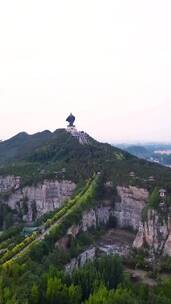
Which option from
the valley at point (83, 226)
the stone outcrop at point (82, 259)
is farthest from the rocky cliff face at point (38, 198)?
the stone outcrop at point (82, 259)

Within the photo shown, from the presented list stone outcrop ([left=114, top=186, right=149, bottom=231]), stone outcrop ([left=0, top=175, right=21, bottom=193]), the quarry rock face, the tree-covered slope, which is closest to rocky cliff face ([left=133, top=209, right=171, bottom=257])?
the quarry rock face

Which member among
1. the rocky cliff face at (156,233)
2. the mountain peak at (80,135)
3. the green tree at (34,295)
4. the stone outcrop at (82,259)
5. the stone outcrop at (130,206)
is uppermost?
the mountain peak at (80,135)

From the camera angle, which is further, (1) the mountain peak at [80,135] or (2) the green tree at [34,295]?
(1) the mountain peak at [80,135]

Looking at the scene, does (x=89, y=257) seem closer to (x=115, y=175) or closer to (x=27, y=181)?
(x=115, y=175)

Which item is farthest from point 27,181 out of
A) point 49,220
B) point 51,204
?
point 49,220

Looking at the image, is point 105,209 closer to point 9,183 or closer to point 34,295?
point 9,183

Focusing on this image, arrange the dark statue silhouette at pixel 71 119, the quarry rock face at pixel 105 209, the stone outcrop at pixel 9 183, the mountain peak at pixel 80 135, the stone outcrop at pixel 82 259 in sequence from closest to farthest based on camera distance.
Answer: the stone outcrop at pixel 82 259 → the quarry rock face at pixel 105 209 → the stone outcrop at pixel 9 183 → the mountain peak at pixel 80 135 → the dark statue silhouette at pixel 71 119

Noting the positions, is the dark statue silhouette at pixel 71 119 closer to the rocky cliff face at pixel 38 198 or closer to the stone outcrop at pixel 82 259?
the rocky cliff face at pixel 38 198
